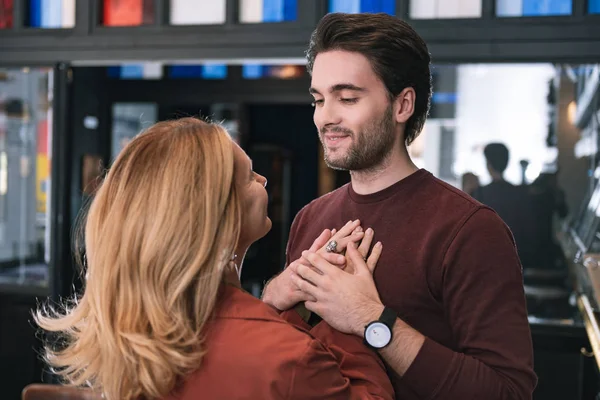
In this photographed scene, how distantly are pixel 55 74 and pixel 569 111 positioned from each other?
248 centimetres

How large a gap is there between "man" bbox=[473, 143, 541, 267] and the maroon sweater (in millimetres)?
1583

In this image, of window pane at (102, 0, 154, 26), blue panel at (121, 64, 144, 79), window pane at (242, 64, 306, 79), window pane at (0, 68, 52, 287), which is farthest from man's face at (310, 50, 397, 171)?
window pane at (242, 64, 306, 79)

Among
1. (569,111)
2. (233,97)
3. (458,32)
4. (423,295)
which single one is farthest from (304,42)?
(233,97)

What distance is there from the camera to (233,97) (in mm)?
5953

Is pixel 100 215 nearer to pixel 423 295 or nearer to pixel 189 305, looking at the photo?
pixel 189 305

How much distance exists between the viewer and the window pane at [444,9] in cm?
303

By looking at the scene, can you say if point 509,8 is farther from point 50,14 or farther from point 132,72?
point 132,72

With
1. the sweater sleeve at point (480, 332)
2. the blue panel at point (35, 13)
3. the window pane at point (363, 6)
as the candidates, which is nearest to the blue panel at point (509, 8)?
the window pane at point (363, 6)

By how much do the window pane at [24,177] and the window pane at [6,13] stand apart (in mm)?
235

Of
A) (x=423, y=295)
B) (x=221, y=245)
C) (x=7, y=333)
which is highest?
(x=221, y=245)

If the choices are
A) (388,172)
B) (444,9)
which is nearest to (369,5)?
(444,9)

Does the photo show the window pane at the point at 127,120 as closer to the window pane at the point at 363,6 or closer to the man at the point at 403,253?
the window pane at the point at 363,6

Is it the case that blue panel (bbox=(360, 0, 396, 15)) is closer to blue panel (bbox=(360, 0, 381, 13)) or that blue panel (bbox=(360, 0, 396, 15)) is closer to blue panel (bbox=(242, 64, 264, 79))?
blue panel (bbox=(360, 0, 381, 13))

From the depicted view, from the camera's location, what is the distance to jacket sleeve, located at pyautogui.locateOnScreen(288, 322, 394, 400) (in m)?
1.23
